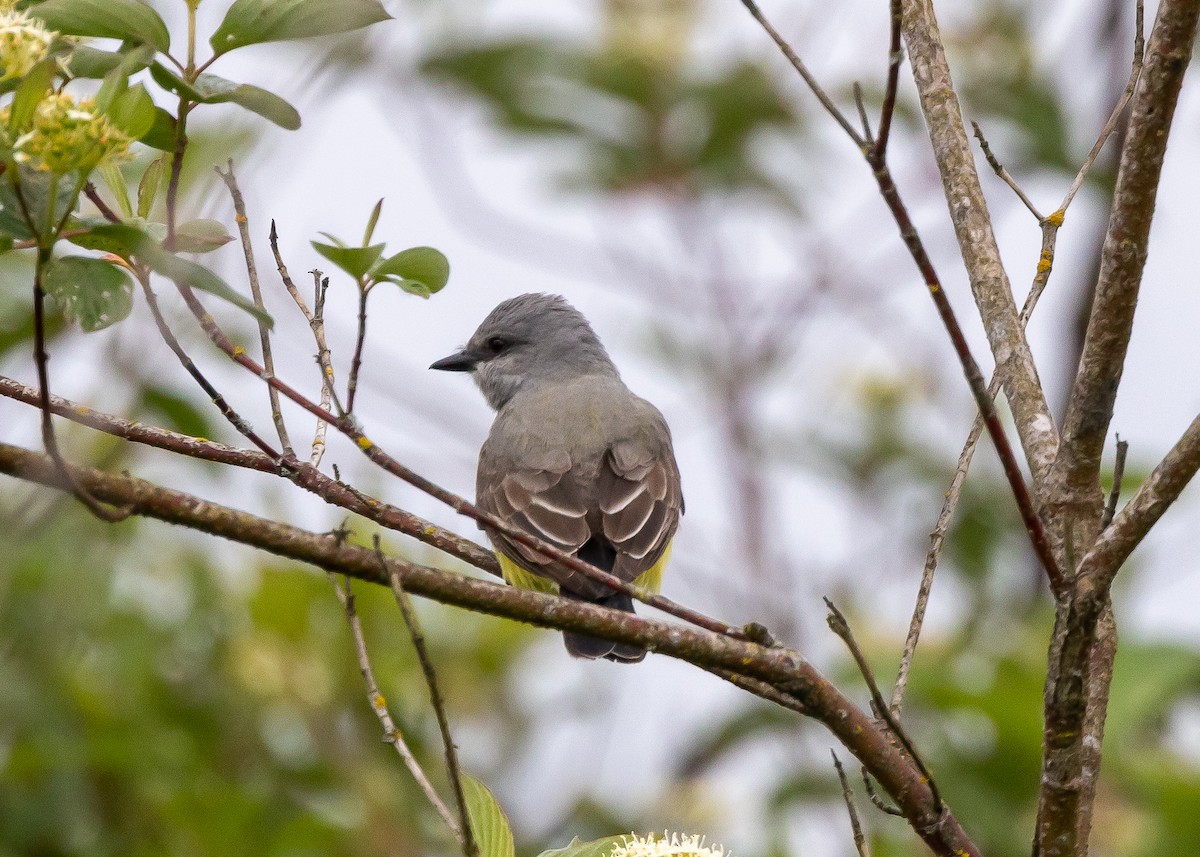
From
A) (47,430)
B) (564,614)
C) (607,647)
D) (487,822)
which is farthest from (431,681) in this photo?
(607,647)

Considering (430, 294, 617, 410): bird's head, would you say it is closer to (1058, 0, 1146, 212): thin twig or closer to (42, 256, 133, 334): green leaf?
(1058, 0, 1146, 212): thin twig

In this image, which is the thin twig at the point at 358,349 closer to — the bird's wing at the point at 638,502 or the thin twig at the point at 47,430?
the thin twig at the point at 47,430

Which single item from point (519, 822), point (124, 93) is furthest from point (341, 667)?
point (124, 93)

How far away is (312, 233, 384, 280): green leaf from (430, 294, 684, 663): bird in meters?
1.68

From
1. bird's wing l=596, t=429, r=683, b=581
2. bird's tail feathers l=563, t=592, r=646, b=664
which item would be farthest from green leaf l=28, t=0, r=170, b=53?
bird's wing l=596, t=429, r=683, b=581

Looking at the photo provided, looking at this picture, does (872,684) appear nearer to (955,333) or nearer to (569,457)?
(955,333)

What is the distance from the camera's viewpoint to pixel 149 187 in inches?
96.0

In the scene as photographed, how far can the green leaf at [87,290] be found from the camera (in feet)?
6.56

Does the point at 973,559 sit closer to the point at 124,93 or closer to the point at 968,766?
the point at 968,766

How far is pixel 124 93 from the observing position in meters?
1.99

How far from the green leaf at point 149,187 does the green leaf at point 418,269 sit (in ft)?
1.38

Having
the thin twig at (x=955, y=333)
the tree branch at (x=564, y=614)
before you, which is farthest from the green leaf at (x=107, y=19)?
the thin twig at (x=955, y=333)

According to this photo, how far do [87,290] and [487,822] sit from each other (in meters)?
0.98

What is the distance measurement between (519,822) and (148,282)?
356 cm
